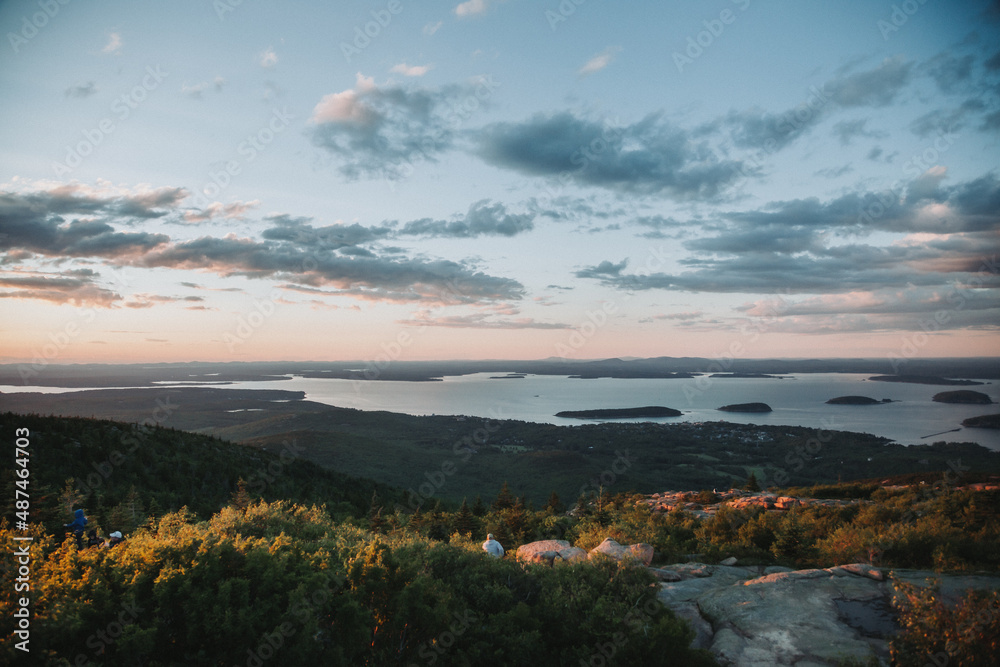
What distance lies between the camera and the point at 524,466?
2413 inches

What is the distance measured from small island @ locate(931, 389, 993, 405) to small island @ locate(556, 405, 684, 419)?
5991cm

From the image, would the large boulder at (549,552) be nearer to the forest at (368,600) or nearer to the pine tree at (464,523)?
the forest at (368,600)

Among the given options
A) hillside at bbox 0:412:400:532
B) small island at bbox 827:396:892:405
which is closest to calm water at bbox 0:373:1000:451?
small island at bbox 827:396:892:405

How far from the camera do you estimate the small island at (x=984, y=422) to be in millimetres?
68606

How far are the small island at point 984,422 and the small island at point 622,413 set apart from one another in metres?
57.0

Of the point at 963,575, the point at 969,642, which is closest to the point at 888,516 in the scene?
the point at 963,575

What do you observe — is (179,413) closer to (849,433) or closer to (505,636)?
(505,636)

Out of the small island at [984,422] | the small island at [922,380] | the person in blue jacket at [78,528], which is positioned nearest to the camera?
the person in blue jacket at [78,528]

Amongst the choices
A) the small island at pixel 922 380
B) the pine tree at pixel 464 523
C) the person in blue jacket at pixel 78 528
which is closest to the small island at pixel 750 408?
the small island at pixel 922 380

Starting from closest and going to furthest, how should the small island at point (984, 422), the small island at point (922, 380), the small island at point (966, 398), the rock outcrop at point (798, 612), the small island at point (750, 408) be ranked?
the rock outcrop at point (798, 612) < the small island at point (984, 422) < the small island at point (966, 398) < the small island at point (750, 408) < the small island at point (922, 380)

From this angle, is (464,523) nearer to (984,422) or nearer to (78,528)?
(78,528)

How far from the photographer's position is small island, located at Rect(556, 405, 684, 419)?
→ 120m

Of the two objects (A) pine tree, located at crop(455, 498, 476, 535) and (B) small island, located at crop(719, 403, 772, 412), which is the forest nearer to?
(A) pine tree, located at crop(455, 498, 476, 535)

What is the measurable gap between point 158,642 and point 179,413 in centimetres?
11368
